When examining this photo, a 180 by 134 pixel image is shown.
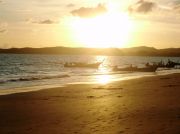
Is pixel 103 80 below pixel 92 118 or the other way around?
below

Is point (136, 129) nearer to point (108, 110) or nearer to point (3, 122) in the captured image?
point (108, 110)

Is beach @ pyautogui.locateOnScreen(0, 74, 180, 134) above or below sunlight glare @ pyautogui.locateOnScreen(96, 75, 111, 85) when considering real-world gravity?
above

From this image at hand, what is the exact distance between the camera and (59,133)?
10398 mm

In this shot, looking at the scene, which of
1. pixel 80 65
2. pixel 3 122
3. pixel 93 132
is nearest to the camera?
pixel 93 132

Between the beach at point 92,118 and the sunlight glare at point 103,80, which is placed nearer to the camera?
the beach at point 92,118

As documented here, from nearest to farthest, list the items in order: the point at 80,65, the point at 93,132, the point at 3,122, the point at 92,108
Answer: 1. the point at 93,132
2. the point at 3,122
3. the point at 92,108
4. the point at 80,65

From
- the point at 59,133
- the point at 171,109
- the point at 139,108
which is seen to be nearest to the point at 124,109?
the point at 139,108

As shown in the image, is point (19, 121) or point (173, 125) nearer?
point (173, 125)

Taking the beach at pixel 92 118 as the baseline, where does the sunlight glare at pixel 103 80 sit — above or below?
below

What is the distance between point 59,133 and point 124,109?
184 inches

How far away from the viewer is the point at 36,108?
611 inches

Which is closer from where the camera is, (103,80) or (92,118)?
(92,118)

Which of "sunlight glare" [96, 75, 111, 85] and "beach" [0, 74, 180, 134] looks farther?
"sunlight glare" [96, 75, 111, 85]

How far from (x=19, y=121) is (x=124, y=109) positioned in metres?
4.53
